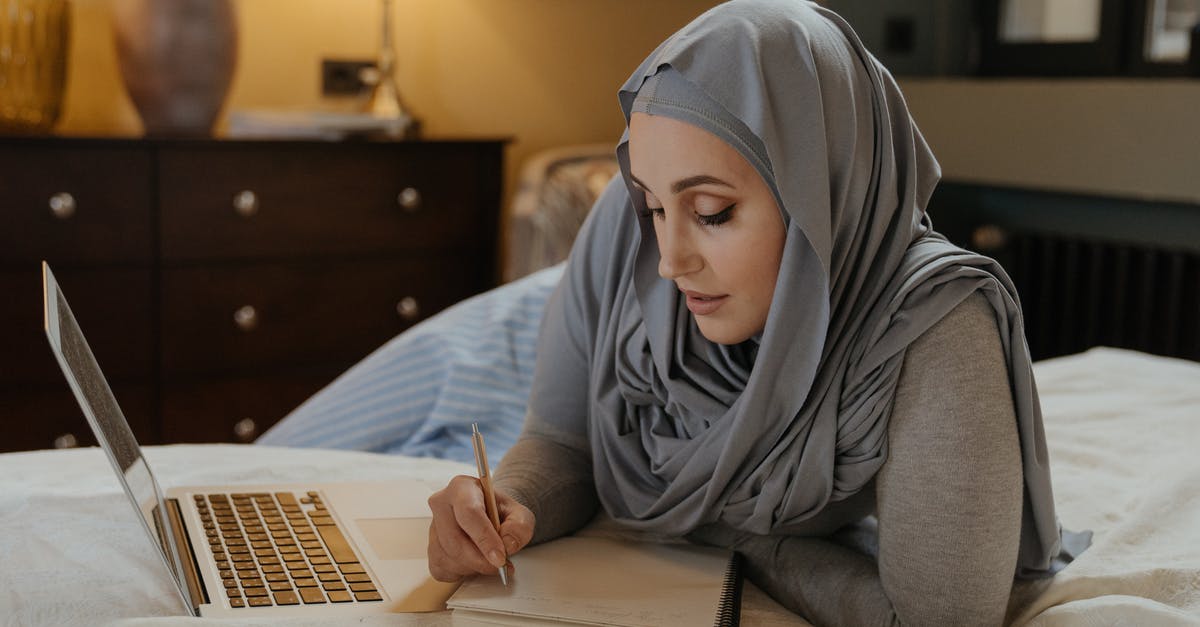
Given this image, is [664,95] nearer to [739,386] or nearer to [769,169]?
[769,169]

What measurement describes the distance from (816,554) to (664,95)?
0.43 metres

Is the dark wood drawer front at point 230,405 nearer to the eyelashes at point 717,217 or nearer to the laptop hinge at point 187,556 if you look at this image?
the laptop hinge at point 187,556

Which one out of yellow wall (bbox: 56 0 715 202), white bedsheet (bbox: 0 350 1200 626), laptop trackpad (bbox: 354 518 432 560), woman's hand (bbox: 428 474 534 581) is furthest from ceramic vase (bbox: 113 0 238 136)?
woman's hand (bbox: 428 474 534 581)

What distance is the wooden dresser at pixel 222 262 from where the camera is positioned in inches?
94.7

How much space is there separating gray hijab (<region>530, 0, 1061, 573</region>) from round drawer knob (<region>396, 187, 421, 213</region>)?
1754 millimetres

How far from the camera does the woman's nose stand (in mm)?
1021

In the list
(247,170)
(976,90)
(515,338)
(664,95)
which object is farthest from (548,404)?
(976,90)

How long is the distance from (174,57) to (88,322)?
0.58 metres

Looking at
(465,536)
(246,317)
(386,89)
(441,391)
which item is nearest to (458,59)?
(386,89)

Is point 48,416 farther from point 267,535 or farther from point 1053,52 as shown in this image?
point 1053,52

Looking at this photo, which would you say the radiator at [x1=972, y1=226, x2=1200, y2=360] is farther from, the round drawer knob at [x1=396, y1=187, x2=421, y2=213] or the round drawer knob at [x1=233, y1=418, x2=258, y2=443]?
the round drawer knob at [x1=233, y1=418, x2=258, y2=443]

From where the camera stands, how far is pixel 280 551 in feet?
3.35

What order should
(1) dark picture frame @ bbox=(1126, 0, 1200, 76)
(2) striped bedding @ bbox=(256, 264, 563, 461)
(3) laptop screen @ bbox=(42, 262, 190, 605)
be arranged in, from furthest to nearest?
(1) dark picture frame @ bbox=(1126, 0, 1200, 76) → (2) striped bedding @ bbox=(256, 264, 563, 461) → (3) laptop screen @ bbox=(42, 262, 190, 605)

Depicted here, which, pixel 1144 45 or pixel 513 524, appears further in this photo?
pixel 1144 45
